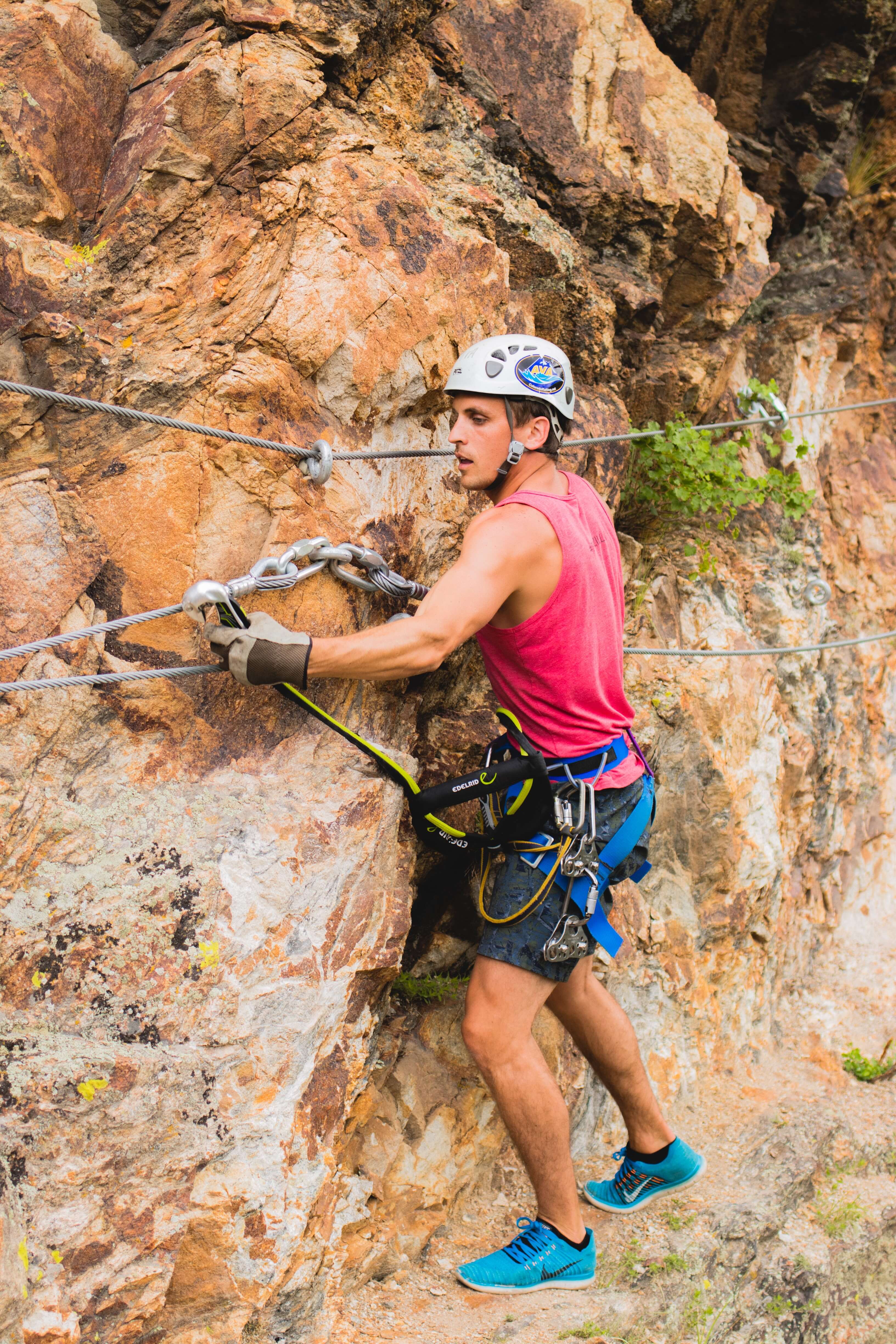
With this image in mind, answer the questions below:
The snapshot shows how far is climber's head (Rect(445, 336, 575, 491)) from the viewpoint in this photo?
2.95 m

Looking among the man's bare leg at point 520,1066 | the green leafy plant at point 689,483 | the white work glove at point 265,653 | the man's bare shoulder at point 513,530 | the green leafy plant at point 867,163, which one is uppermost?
→ the green leafy plant at point 867,163

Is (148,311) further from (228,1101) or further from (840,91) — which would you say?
(840,91)

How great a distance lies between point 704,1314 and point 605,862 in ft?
5.05

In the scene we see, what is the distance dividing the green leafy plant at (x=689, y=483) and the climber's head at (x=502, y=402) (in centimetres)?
159

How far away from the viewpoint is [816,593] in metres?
5.30

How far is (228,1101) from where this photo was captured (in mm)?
2490

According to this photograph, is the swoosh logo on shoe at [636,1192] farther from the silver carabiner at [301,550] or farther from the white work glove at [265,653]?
the silver carabiner at [301,550]

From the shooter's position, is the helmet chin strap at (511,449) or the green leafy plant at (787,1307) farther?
the green leafy plant at (787,1307)

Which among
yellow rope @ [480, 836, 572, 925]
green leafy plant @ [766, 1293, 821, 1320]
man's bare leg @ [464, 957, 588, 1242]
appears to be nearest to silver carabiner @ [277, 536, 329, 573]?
yellow rope @ [480, 836, 572, 925]

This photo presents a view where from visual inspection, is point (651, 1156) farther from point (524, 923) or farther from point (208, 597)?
point (208, 597)

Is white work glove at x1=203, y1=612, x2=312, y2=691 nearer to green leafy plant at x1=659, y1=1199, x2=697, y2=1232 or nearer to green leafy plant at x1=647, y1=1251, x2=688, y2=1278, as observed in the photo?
green leafy plant at x1=647, y1=1251, x2=688, y2=1278

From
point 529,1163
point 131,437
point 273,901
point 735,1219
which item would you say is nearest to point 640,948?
point 735,1219

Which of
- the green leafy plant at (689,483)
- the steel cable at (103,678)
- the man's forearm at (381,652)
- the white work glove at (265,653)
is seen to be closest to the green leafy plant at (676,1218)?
the man's forearm at (381,652)

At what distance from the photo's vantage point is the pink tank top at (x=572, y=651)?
2838 millimetres
